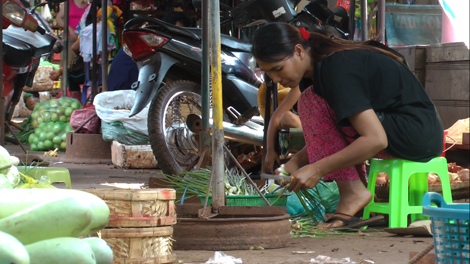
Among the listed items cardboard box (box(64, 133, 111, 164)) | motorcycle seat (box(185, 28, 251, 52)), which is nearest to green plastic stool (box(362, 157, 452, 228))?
motorcycle seat (box(185, 28, 251, 52))

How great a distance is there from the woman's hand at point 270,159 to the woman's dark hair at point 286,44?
0.73 m

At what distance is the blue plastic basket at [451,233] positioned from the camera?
140 cm

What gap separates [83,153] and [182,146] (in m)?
2.34

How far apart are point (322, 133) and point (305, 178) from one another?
37cm

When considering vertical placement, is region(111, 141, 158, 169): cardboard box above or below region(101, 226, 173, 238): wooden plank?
above

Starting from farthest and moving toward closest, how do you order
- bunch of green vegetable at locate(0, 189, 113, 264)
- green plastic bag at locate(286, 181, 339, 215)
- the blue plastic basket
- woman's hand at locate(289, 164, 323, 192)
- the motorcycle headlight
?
the motorcycle headlight → green plastic bag at locate(286, 181, 339, 215) → woman's hand at locate(289, 164, 323, 192) → bunch of green vegetable at locate(0, 189, 113, 264) → the blue plastic basket

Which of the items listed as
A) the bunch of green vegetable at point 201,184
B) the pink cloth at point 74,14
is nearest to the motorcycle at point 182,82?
the bunch of green vegetable at point 201,184

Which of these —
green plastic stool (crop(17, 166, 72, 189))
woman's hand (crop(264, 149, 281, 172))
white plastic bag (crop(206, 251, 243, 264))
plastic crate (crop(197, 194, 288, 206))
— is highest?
woman's hand (crop(264, 149, 281, 172))

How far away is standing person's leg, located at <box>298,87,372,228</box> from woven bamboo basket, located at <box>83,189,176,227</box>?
123 centimetres

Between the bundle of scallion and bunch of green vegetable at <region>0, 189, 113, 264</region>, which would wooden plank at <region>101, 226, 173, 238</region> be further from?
the bundle of scallion

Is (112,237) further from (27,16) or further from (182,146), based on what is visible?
(27,16)

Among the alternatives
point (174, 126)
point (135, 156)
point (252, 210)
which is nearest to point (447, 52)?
point (174, 126)

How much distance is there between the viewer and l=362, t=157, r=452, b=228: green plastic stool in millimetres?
3115

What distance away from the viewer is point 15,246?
142 centimetres
